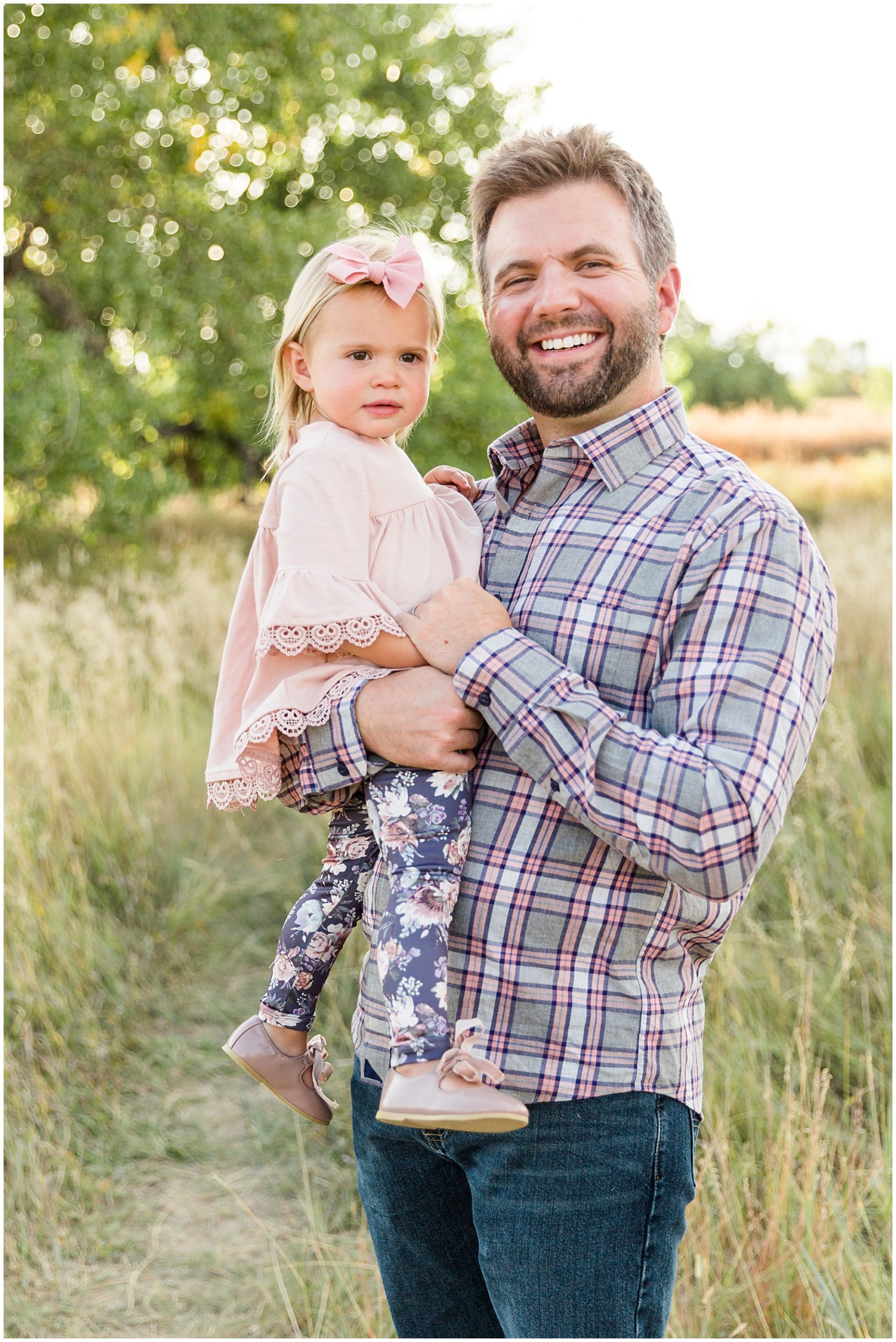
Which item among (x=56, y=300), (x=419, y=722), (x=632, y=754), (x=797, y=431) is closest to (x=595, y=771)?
(x=632, y=754)

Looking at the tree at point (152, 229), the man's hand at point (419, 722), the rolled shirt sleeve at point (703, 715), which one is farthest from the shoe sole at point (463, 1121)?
the tree at point (152, 229)

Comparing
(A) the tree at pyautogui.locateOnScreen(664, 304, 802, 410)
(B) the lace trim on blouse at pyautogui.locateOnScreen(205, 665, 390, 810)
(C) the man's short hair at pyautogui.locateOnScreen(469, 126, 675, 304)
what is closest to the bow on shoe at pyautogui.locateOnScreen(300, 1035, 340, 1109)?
(B) the lace trim on blouse at pyautogui.locateOnScreen(205, 665, 390, 810)

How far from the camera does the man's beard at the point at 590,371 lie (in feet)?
6.19

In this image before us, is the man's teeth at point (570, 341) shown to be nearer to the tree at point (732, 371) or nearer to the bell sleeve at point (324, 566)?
the bell sleeve at point (324, 566)

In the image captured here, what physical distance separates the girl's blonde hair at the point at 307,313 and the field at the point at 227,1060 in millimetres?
1869

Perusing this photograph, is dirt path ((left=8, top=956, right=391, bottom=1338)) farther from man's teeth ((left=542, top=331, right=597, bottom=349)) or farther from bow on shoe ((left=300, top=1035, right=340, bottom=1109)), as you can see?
man's teeth ((left=542, top=331, right=597, bottom=349))

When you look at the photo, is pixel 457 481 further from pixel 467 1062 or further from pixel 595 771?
pixel 467 1062

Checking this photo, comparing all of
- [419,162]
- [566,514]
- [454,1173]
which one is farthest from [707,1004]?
[419,162]

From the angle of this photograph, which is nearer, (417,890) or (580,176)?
(417,890)

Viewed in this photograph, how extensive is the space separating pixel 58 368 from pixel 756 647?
21.8ft

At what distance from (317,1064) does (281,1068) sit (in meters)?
0.07

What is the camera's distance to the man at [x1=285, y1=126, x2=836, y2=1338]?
5.02ft

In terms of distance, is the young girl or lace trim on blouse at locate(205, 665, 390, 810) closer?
the young girl

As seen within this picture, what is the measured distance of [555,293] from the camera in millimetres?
1865
